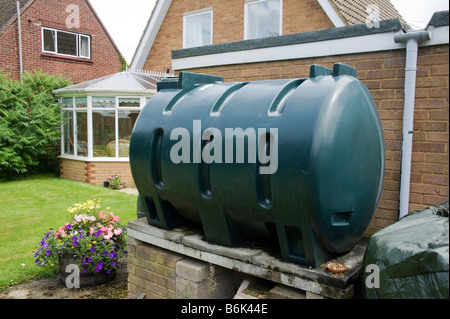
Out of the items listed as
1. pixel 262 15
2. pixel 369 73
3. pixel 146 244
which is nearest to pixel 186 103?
pixel 146 244

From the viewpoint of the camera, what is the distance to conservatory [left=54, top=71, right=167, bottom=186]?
11.8m

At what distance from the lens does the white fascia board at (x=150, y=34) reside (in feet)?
43.4

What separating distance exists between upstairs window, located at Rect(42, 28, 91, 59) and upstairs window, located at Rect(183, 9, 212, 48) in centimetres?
638

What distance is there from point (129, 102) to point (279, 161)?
33.6ft

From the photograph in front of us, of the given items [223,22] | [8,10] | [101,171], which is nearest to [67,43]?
[8,10]

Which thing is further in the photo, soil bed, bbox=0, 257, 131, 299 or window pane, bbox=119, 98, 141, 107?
window pane, bbox=119, 98, 141, 107

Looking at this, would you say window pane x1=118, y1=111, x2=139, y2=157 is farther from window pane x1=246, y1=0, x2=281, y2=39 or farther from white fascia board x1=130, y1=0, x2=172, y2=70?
window pane x1=246, y1=0, x2=281, y2=39

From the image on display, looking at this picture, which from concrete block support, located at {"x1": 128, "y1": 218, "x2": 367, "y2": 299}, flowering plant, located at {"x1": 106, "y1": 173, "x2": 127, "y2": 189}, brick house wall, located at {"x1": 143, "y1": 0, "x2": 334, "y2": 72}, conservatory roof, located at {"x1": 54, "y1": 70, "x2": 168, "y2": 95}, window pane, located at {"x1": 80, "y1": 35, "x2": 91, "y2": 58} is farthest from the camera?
window pane, located at {"x1": 80, "y1": 35, "x2": 91, "y2": 58}

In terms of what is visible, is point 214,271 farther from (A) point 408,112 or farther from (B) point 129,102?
(B) point 129,102

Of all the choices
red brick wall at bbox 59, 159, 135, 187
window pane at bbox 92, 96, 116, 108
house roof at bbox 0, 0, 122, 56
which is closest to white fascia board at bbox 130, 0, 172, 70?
window pane at bbox 92, 96, 116, 108

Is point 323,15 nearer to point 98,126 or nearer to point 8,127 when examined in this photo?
point 98,126

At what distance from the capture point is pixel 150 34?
1373 centimetres

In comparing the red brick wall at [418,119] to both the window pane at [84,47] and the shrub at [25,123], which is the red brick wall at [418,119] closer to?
the shrub at [25,123]
